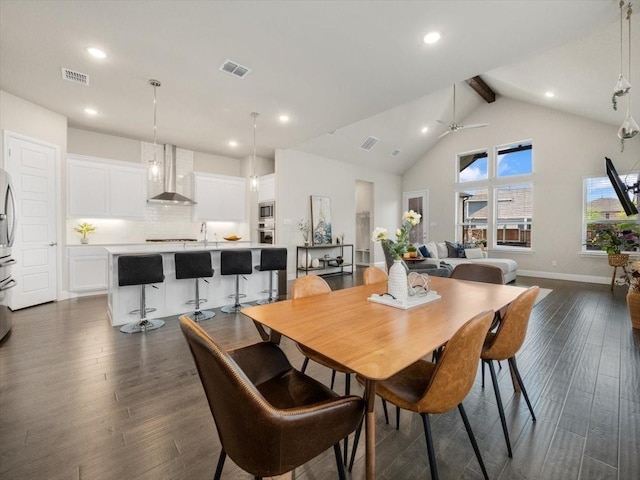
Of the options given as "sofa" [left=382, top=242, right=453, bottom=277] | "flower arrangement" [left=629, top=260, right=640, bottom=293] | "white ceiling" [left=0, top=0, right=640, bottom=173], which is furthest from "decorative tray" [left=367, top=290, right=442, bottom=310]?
"flower arrangement" [left=629, top=260, right=640, bottom=293]

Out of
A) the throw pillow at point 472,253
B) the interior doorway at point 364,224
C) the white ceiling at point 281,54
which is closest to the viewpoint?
the white ceiling at point 281,54

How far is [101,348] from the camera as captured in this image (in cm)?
284

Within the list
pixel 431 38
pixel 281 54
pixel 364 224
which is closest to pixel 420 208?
pixel 364 224

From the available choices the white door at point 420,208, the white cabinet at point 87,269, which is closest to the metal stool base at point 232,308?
the white cabinet at point 87,269

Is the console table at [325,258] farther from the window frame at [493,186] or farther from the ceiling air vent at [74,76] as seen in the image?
the ceiling air vent at [74,76]

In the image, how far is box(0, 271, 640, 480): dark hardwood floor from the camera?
1448 millimetres

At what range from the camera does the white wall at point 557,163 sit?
6227mm

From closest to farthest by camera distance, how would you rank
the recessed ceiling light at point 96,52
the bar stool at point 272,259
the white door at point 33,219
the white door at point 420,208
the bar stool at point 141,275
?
the recessed ceiling light at point 96,52 < the bar stool at point 141,275 < the white door at point 33,219 < the bar stool at point 272,259 < the white door at point 420,208

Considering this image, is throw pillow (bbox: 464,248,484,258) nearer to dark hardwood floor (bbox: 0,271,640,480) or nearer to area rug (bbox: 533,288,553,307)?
area rug (bbox: 533,288,553,307)

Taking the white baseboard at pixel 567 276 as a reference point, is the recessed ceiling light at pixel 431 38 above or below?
above

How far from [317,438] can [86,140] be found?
6.84 m

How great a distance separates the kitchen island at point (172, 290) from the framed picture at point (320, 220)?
2.40m

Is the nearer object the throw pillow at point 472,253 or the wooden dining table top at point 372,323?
the wooden dining table top at point 372,323

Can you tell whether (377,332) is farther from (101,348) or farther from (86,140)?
(86,140)
